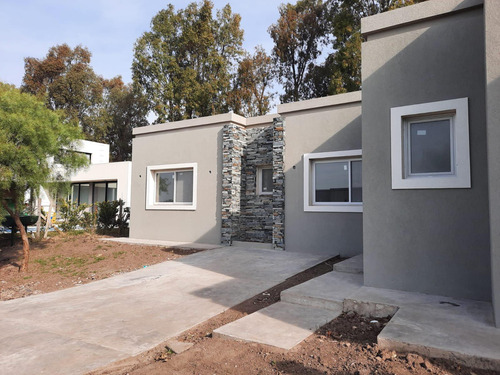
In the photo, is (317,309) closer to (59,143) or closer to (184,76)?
(59,143)

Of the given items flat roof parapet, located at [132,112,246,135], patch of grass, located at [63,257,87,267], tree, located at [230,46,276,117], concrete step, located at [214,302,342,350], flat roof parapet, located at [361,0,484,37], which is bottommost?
patch of grass, located at [63,257,87,267]

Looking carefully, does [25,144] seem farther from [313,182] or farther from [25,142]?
[313,182]

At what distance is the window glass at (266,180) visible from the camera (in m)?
11.0

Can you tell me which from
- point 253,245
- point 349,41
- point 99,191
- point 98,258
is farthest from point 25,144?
point 349,41

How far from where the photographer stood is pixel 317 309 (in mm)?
4719

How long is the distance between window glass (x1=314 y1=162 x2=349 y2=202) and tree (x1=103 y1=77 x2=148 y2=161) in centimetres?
2675

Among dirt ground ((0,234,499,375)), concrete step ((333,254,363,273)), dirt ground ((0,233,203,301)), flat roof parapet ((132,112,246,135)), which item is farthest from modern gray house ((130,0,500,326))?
dirt ground ((0,233,203,301))

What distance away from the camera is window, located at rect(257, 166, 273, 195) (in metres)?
11.0

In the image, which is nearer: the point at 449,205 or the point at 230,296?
the point at 449,205

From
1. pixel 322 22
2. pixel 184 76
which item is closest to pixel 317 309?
pixel 184 76

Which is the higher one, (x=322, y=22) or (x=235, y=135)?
(x=322, y=22)

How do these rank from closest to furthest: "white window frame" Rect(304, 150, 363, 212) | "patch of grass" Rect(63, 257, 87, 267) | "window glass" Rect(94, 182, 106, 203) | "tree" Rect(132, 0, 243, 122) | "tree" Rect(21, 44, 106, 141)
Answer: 1. "white window frame" Rect(304, 150, 363, 212)
2. "patch of grass" Rect(63, 257, 87, 267)
3. "window glass" Rect(94, 182, 106, 203)
4. "tree" Rect(132, 0, 243, 122)
5. "tree" Rect(21, 44, 106, 141)

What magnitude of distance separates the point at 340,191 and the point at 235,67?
57.0 feet

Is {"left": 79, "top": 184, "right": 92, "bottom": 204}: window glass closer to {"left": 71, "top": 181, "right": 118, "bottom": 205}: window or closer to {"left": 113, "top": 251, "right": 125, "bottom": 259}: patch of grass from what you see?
{"left": 71, "top": 181, "right": 118, "bottom": 205}: window
